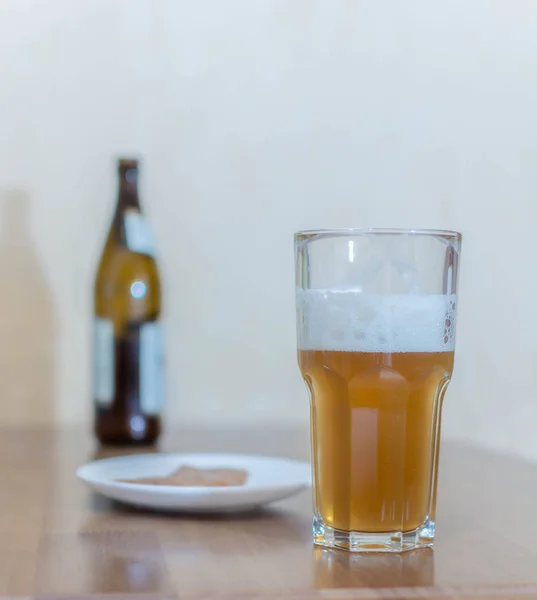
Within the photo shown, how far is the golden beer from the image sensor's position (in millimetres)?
598

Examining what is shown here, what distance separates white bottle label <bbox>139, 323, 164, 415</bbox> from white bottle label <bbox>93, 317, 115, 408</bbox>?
0.14 ft

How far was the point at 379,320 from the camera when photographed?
59 centimetres

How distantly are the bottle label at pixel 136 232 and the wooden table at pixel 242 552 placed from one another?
502 mm

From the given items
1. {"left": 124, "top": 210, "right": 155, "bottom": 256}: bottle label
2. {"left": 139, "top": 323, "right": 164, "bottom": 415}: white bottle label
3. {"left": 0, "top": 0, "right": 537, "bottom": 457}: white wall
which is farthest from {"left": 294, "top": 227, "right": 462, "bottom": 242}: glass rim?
{"left": 0, "top": 0, "right": 537, "bottom": 457}: white wall

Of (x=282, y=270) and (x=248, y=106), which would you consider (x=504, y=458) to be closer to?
(x=282, y=270)

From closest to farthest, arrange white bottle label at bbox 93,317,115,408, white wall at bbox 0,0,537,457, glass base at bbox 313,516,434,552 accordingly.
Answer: glass base at bbox 313,516,434,552
white bottle label at bbox 93,317,115,408
white wall at bbox 0,0,537,457

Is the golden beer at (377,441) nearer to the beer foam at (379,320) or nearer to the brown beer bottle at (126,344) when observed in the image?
the beer foam at (379,320)

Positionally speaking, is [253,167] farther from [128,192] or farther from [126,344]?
[126,344]

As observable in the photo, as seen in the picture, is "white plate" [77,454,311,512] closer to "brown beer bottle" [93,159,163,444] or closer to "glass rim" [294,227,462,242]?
"glass rim" [294,227,462,242]

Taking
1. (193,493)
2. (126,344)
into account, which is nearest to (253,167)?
(126,344)

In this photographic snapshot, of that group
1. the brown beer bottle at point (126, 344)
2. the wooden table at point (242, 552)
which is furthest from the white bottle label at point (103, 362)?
the wooden table at point (242, 552)

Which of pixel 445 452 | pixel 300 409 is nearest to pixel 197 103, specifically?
pixel 300 409

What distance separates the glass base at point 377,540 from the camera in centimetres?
59

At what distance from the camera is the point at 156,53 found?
4.78 ft
